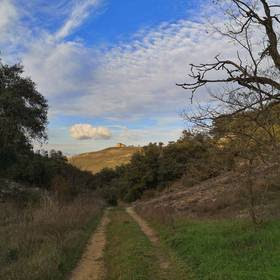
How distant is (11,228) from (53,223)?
66.1 inches

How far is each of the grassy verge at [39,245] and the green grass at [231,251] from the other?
3.26 metres

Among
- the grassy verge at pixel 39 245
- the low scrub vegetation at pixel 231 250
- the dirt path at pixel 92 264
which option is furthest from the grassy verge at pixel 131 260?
the grassy verge at pixel 39 245

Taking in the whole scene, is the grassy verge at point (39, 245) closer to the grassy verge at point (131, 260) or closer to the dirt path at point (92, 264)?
the dirt path at point (92, 264)

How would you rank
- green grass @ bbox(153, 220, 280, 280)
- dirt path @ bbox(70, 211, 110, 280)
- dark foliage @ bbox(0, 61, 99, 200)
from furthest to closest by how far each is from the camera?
1. dark foliage @ bbox(0, 61, 99, 200)
2. dirt path @ bbox(70, 211, 110, 280)
3. green grass @ bbox(153, 220, 280, 280)

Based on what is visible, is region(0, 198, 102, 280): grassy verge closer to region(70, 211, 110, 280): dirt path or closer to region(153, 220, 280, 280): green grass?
region(70, 211, 110, 280): dirt path

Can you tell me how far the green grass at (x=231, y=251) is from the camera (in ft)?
30.1

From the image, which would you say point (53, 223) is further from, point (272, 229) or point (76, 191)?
point (76, 191)

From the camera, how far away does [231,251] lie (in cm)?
1162

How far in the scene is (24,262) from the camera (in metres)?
11.3

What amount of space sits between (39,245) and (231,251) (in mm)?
6061

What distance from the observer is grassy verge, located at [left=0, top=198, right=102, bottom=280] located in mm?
10375

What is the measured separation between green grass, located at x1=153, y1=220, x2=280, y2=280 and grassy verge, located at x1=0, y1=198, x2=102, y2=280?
10.7 feet

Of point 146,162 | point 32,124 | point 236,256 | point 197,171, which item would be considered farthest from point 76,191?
point 236,256

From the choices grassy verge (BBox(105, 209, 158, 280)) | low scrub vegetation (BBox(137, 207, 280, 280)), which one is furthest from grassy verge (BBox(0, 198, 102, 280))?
low scrub vegetation (BBox(137, 207, 280, 280))
